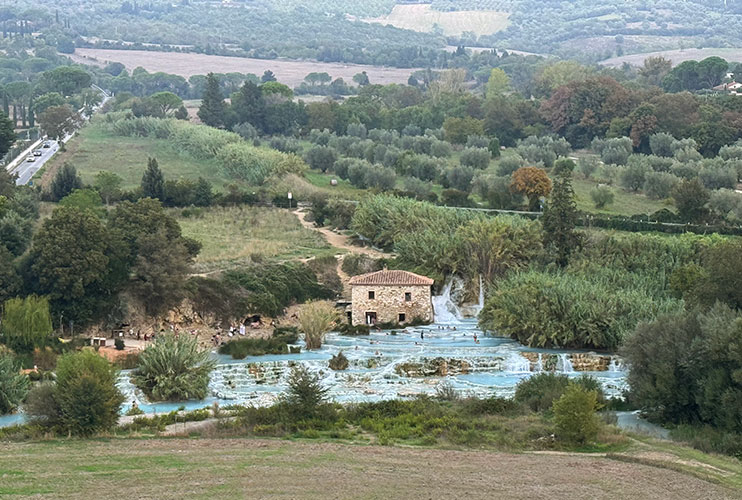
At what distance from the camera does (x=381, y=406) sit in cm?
3869

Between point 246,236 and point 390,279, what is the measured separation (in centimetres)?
1289

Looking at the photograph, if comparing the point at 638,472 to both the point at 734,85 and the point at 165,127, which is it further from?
the point at 734,85

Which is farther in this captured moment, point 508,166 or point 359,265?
point 508,166

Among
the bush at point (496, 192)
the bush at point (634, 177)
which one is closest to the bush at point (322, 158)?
the bush at point (496, 192)

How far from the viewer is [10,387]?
1560 inches

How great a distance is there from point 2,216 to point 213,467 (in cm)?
3133

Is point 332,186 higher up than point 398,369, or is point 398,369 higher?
point 332,186

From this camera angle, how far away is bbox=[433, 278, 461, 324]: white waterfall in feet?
179

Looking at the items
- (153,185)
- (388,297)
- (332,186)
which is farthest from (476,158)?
(388,297)

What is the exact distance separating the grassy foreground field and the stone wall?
65.1 ft

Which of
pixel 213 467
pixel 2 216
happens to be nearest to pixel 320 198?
pixel 2 216

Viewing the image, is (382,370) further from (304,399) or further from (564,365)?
(304,399)

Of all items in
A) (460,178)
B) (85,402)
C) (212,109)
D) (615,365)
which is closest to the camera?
(85,402)

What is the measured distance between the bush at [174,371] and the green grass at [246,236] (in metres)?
12.2
